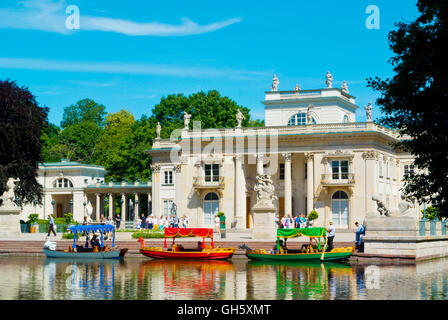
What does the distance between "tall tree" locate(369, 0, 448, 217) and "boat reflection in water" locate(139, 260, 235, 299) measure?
27.9 ft

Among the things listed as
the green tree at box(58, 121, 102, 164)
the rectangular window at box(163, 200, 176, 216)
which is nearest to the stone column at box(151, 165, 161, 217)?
the rectangular window at box(163, 200, 176, 216)

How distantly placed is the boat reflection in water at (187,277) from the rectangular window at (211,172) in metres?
31.5

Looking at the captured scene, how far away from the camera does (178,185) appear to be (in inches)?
2712

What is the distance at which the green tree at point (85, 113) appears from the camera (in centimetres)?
12331

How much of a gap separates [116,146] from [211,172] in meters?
35.5

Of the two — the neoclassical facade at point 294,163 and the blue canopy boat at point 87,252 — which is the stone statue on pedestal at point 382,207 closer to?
the blue canopy boat at point 87,252

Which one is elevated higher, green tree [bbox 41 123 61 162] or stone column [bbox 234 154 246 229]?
green tree [bbox 41 123 61 162]

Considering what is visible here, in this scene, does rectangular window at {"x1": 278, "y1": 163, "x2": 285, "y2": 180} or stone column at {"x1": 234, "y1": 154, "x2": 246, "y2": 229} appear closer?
stone column at {"x1": 234, "y1": 154, "x2": 246, "y2": 229}

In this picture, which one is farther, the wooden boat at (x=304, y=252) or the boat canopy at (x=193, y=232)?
the boat canopy at (x=193, y=232)

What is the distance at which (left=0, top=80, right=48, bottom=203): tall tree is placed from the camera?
54.6 meters

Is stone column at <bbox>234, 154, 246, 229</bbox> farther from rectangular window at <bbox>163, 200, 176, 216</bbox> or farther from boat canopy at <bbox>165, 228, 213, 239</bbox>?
boat canopy at <bbox>165, 228, 213, 239</bbox>

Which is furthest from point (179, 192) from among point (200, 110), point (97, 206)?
point (97, 206)

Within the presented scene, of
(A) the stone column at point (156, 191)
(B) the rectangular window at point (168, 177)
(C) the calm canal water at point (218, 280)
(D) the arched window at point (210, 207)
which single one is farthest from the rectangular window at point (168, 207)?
(C) the calm canal water at point (218, 280)
